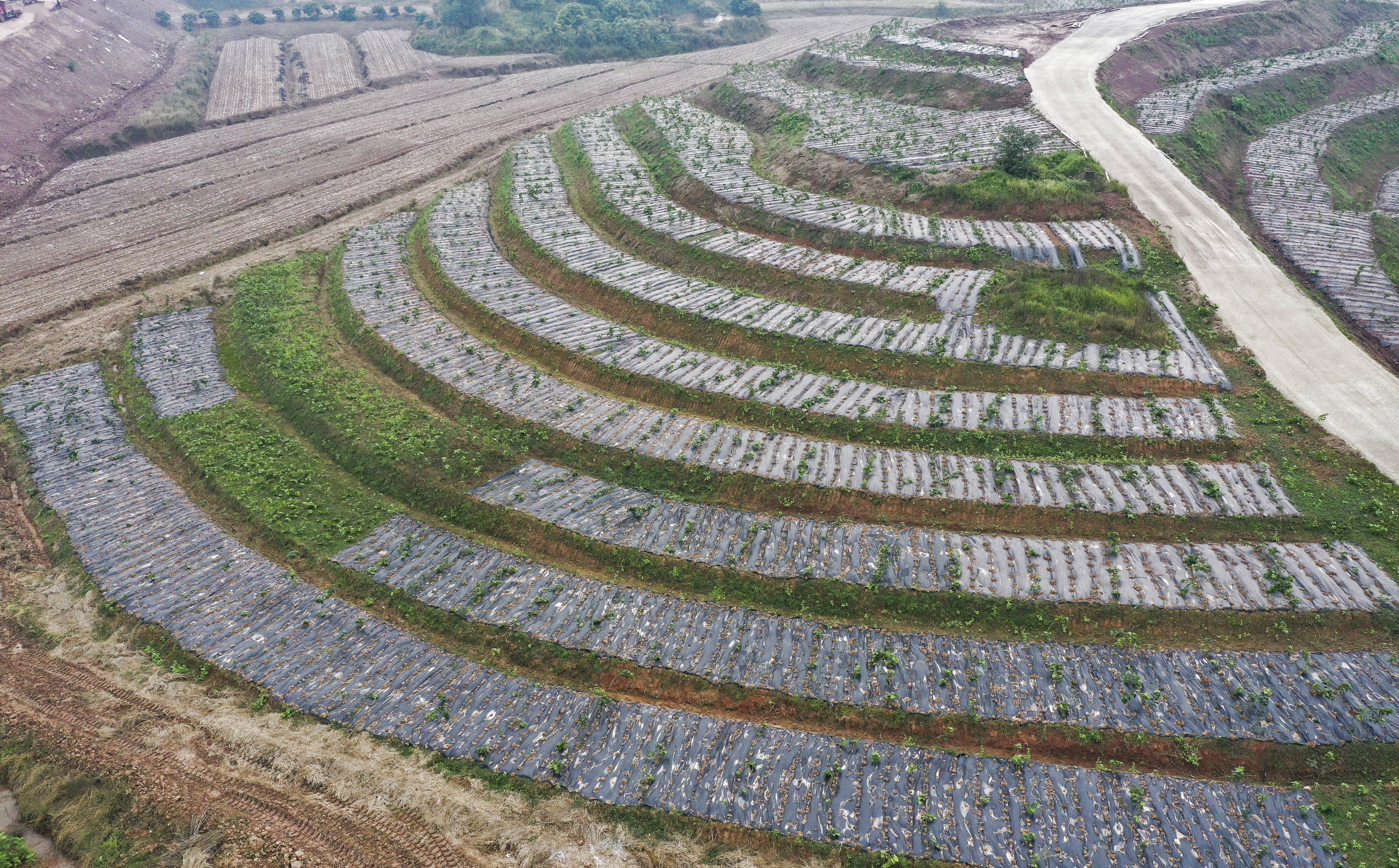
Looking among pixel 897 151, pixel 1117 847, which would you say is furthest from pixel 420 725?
pixel 897 151

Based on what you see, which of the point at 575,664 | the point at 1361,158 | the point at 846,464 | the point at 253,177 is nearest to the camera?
the point at 575,664

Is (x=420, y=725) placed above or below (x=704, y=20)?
below

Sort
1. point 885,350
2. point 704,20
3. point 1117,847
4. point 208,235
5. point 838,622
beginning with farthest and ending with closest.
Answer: point 704,20 < point 208,235 < point 885,350 < point 838,622 < point 1117,847

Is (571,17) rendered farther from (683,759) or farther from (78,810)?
(683,759)

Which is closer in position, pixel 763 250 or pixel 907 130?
pixel 763 250

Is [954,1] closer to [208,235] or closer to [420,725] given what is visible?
[208,235]

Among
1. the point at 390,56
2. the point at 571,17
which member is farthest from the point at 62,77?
the point at 571,17
